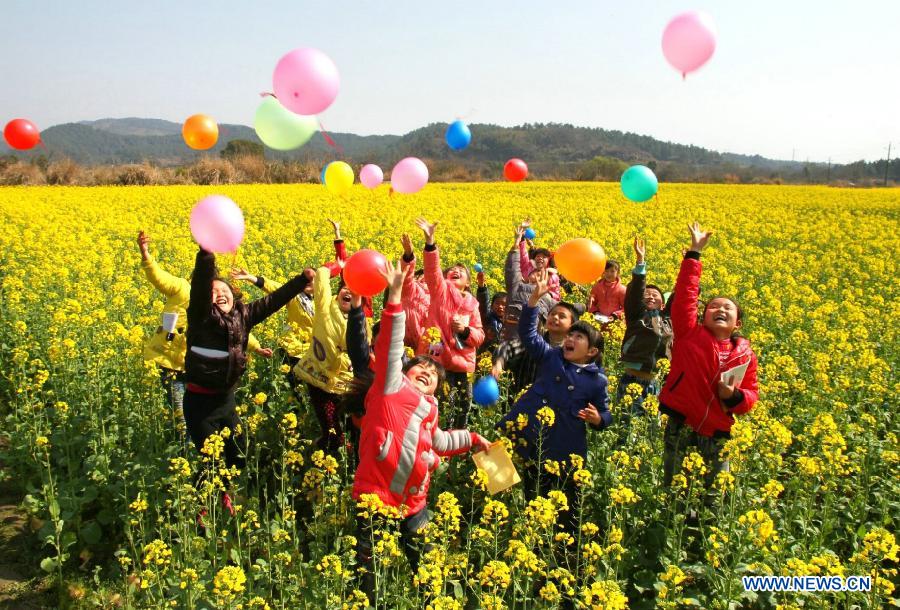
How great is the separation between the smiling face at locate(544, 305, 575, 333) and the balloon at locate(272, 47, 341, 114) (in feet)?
7.15

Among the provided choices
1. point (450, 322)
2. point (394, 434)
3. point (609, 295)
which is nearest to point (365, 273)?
point (394, 434)

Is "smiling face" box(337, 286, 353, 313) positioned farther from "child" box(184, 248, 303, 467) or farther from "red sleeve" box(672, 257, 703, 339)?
"red sleeve" box(672, 257, 703, 339)

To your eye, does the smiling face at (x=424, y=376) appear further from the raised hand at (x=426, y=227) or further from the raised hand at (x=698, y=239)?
the raised hand at (x=698, y=239)

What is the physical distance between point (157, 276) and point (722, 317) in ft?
12.9

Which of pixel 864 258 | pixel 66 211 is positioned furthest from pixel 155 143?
pixel 864 258

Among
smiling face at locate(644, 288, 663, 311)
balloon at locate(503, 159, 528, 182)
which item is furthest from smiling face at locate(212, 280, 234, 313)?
balloon at locate(503, 159, 528, 182)

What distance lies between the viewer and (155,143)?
172750 millimetres

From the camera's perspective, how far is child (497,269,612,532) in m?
3.83

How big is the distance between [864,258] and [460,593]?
47.5 ft

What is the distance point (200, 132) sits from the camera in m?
5.12

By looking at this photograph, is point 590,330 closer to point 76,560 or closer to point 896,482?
point 896,482

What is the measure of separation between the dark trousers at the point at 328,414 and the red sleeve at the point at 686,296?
8.28ft

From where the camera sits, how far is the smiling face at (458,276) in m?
5.48

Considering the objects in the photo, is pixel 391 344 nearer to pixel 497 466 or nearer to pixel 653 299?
pixel 497 466
